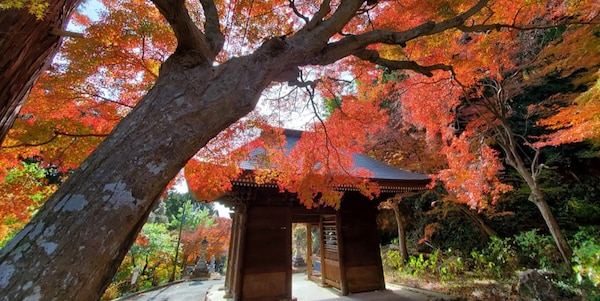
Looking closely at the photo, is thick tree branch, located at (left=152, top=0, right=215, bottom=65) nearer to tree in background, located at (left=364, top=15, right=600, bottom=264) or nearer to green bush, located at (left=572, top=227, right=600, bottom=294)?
tree in background, located at (left=364, top=15, right=600, bottom=264)

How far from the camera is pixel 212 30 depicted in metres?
2.08

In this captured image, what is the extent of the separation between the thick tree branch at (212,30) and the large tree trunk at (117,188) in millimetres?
356

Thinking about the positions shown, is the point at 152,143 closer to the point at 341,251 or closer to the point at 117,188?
the point at 117,188

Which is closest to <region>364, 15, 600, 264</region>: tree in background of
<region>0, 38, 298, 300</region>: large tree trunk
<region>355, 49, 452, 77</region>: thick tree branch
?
<region>355, 49, 452, 77</region>: thick tree branch

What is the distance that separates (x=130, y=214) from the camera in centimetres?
119

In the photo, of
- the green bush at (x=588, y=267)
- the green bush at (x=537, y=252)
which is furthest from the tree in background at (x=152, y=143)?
the green bush at (x=537, y=252)

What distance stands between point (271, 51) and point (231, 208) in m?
6.47

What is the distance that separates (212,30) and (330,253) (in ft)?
21.6

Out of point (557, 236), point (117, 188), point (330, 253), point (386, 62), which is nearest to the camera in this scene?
point (117, 188)

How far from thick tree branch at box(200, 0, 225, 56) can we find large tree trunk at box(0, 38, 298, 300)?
0.36 m

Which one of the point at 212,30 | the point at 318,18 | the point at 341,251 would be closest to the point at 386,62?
the point at 318,18

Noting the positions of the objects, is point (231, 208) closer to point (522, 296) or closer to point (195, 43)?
point (195, 43)

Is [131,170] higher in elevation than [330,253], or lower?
higher

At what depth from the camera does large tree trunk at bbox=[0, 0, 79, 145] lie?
1.66 metres
